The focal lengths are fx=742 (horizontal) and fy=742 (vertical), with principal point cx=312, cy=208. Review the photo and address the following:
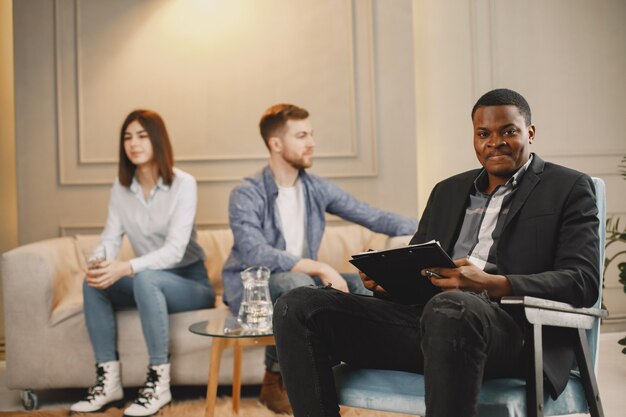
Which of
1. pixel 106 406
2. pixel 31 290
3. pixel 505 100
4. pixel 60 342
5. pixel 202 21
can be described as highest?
pixel 202 21

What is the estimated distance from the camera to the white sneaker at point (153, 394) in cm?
270

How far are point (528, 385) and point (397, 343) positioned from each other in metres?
0.30

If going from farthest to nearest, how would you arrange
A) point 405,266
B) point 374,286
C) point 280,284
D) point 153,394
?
1. point 153,394
2. point 280,284
3. point 374,286
4. point 405,266

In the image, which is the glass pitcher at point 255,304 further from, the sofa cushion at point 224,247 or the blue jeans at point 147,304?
the sofa cushion at point 224,247

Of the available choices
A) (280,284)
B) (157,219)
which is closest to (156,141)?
(157,219)

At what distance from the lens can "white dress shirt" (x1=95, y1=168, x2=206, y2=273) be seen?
3016 mm

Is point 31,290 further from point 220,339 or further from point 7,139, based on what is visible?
point 7,139

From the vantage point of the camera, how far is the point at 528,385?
148cm

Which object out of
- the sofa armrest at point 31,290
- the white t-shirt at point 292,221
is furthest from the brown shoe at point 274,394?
the sofa armrest at point 31,290

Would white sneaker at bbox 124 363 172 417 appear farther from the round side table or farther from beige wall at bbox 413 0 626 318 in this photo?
beige wall at bbox 413 0 626 318

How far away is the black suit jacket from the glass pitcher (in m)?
0.94

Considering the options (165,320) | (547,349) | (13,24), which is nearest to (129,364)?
(165,320)

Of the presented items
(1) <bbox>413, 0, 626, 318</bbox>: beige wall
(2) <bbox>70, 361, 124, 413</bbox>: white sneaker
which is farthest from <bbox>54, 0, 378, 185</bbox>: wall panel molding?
(2) <bbox>70, 361, 124, 413</bbox>: white sneaker

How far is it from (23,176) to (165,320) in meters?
1.68
